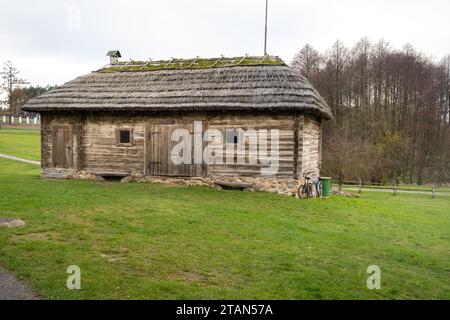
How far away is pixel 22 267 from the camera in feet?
20.7

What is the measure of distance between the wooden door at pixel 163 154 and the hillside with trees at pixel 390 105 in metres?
17.8

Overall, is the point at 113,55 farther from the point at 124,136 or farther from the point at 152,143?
the point at 152,143

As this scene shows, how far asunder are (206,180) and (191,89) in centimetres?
387

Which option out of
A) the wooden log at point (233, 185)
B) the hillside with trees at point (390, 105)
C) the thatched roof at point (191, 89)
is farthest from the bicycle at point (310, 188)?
the hillside with trees at point (390, 105)

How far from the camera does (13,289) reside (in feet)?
17.9

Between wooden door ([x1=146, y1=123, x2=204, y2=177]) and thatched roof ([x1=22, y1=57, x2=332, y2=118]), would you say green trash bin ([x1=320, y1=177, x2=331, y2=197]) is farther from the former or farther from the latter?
wooden door ([x1=146, y1=123, x2=204, y2=177])

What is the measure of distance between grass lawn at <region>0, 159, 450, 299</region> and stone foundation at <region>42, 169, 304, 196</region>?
1.45m

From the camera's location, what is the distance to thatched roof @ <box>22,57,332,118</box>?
51.0 feet

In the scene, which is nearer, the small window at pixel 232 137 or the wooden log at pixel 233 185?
the wooden log at pixel 233 185

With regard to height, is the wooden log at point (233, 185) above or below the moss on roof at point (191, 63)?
below

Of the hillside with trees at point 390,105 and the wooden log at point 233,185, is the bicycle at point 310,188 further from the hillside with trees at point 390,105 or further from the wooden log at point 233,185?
the hillside with trees at point 390,105

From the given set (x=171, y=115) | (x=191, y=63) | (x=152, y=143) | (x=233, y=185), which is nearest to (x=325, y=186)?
(x=233, y=185)

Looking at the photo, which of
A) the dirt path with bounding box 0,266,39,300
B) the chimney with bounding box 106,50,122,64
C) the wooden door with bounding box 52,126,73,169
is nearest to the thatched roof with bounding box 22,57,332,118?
the wooden door with bounding box 52,126,73,169

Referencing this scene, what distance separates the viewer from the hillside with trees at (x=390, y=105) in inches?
1345
